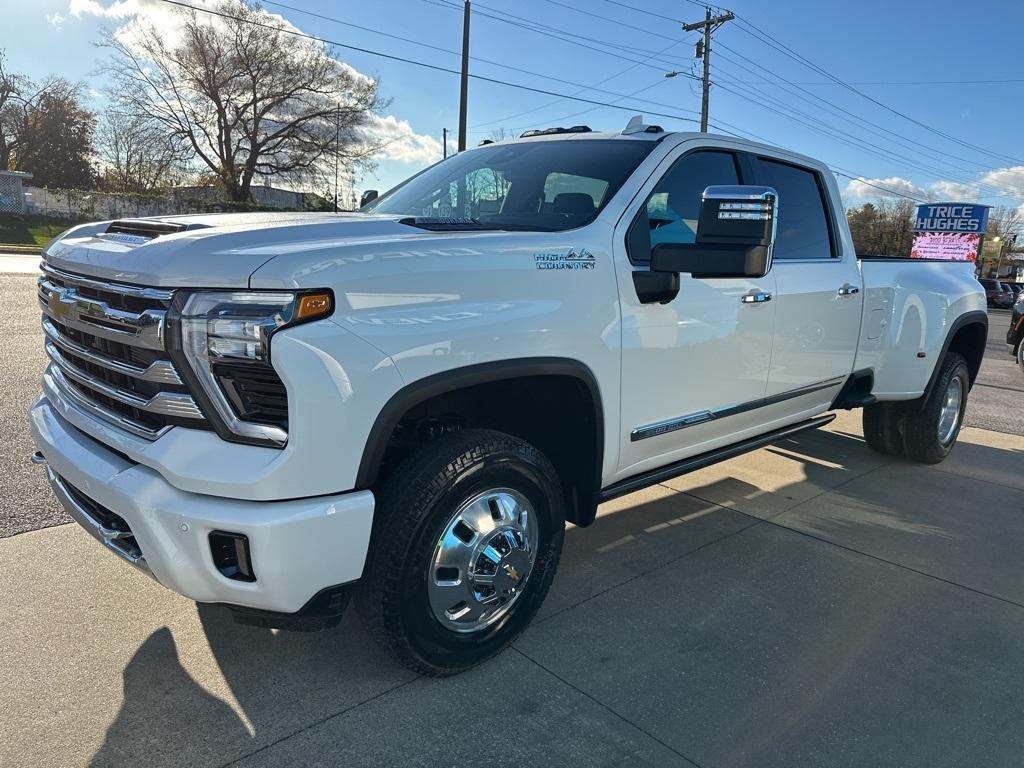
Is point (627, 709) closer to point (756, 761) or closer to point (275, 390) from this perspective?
point (756, 761)

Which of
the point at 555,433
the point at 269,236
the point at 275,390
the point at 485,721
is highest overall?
the point at 269,236

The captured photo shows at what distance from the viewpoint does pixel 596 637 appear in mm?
3014

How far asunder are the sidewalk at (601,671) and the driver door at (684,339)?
0.70 m

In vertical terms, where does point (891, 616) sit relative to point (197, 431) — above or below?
below

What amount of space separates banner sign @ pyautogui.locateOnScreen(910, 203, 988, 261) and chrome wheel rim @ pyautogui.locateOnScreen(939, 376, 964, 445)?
44171mm

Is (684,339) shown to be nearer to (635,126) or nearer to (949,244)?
(635,126)

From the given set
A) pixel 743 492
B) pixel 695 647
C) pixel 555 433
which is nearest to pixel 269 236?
pixel 555 433

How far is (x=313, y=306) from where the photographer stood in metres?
2.04

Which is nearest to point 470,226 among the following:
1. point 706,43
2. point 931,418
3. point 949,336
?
point 949,336

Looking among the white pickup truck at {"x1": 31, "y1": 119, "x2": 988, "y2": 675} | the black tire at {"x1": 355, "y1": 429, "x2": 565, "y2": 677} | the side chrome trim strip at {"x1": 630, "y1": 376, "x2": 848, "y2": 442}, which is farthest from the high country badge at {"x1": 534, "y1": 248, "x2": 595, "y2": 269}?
the side chrome trim strip at {"x1": 630, "y1": 376, "x2": 848, "y2": 442}

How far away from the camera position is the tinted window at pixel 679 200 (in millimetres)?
3053

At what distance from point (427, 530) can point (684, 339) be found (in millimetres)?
1437

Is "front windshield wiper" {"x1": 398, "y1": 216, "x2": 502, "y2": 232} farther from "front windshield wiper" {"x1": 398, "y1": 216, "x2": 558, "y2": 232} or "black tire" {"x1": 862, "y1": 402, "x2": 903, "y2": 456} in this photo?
"black tire" {"x1": 862, "y1": 402, "x2": 903, "y2": 456}

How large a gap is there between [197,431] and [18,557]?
1.97 m
